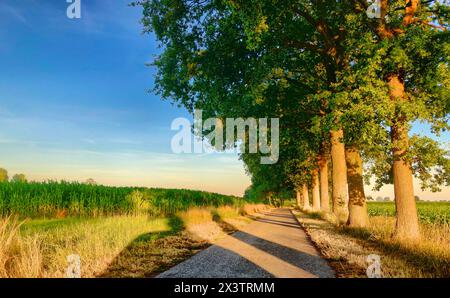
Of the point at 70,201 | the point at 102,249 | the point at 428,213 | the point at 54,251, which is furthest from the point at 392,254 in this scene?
the point at 428,213

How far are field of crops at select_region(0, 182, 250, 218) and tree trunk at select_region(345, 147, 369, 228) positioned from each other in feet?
38.5

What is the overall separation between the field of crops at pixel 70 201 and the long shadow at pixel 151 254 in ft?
24.4

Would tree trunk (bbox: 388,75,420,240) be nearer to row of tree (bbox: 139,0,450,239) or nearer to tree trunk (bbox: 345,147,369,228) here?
row of tree (bbox: 139,0,450,239)

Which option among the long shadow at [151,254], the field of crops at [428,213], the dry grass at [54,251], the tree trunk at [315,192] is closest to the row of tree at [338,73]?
the field of crops at [428,213]

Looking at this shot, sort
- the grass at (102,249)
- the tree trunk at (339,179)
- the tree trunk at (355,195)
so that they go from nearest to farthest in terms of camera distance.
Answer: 1. the grass at (102,249)
2. the tree trunk at (355,195)
3. the tree trunk at (339,179)

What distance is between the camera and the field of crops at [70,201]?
64.2ft

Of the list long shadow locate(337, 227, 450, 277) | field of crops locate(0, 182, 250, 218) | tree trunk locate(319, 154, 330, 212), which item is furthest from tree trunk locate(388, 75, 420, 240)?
tree trunk locate(319, 154, 330, 212)

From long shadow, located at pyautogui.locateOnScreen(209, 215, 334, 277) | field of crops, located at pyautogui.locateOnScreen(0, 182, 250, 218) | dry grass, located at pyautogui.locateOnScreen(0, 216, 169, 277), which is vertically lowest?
long shadow, located at pyautogui.locateOnScreen(209, 215, 334, 277)

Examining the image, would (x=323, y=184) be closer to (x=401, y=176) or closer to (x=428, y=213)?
(x=428, y=213)

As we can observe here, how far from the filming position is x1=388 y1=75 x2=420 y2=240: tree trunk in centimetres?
1195

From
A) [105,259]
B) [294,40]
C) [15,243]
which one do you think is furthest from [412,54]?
[15,243]

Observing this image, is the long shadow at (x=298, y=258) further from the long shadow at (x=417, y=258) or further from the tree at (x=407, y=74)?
the tree at (x=407, y=74)
